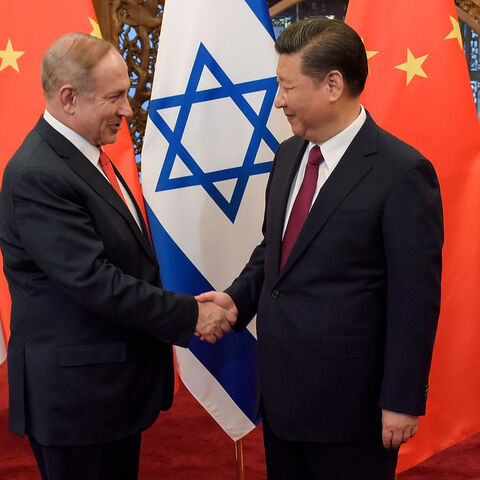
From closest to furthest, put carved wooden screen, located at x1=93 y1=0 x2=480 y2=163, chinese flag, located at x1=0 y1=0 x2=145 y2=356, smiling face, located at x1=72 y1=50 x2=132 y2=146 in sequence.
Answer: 1. smiling face, located at x1=72 y1=50 x2=132 y2=146
2. chinese flag, located at x1=0 y1=0 x2=145 y2=356
3. carved wooden screen, located at x1=93 y1=0 x2=480 y2=163

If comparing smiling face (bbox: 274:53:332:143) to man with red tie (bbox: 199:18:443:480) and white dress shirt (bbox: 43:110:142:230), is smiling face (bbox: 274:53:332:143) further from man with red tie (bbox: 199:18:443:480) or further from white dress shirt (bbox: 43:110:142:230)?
white dress shirt (bbox: 43:110:142:230)

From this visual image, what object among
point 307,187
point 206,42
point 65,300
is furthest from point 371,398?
point 206,42

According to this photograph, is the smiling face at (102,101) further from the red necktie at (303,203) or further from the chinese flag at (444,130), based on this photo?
the chinese flag at (444,130)

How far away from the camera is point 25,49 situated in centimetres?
232

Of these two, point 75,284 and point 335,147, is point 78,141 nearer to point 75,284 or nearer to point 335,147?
point 75,284

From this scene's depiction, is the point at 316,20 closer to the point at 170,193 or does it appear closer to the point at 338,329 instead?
the point at 338,329

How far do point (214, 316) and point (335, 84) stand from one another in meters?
0.73

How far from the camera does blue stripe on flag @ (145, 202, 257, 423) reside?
85.8 inches

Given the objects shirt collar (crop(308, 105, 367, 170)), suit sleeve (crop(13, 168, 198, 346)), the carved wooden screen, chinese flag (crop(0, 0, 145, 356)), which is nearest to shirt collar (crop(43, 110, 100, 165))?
suit sleeve (crop(13, 168, 198, 346))

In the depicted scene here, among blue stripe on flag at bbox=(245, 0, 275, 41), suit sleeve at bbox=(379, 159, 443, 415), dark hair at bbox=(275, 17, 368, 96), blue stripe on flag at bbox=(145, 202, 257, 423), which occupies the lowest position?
blue stripe on flag at bbox=(145, 202, 257, 423)

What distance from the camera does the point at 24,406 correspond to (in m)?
1.57

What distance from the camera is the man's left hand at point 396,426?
141 centimetres

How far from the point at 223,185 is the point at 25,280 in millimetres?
809

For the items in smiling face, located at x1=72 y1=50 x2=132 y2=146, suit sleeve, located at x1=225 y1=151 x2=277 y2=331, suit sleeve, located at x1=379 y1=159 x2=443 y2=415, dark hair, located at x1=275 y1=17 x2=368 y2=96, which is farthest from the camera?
suit sleeve, located at x1=225 y1=151 x2=277 y2=331
